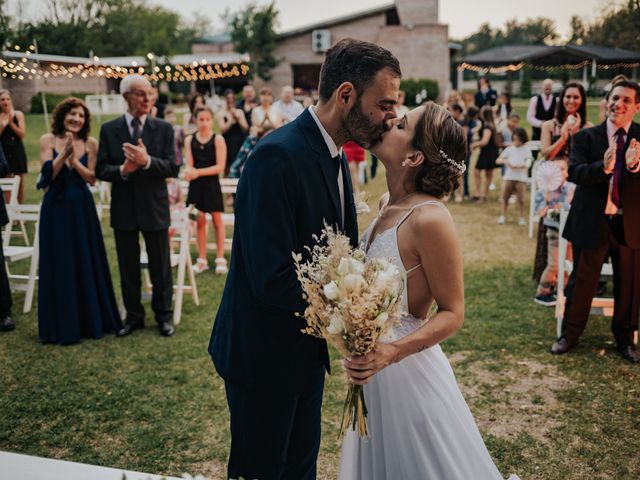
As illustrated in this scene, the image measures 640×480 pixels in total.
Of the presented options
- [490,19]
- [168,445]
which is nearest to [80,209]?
[168,445]

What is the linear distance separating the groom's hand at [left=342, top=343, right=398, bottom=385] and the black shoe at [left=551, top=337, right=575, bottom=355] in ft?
12.5

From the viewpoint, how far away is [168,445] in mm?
3914

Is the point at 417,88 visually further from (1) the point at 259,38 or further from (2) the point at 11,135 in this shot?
(2) the point at 11,135

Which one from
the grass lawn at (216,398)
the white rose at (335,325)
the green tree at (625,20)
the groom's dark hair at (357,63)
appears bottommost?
the grass lawn at (216,398)

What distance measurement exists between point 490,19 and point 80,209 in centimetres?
11954

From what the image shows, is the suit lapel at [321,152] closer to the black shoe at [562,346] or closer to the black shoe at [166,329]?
the black shoe at [562,346]

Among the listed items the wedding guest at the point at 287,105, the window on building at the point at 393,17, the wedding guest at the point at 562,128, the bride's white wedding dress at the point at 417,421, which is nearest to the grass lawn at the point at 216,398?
the wedding guest at the point at 562,128

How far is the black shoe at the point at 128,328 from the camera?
5.85 meters

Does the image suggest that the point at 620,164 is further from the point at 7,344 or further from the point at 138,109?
the point at 7,344

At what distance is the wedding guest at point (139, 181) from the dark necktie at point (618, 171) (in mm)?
3927

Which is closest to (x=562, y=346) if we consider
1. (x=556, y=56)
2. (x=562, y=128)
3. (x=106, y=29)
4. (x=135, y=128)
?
(x=562, y=128)

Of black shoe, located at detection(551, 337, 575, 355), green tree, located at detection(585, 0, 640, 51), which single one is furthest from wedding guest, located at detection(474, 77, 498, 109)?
black shoe, located at detection(551, 337, 575, 355)

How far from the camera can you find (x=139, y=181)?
217 inches

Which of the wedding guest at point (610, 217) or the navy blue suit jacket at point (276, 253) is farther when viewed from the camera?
the wedding guest at point (610, 217)
